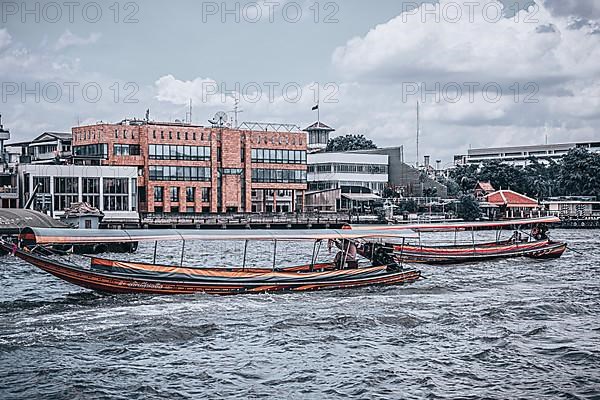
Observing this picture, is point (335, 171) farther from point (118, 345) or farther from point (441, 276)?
point (118, 345)

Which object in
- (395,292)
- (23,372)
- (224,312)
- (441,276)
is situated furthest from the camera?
(441,276)

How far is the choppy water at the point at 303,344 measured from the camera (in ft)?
61.5

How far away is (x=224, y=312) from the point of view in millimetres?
26844

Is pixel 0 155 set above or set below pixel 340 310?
above

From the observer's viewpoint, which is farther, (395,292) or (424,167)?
(424,167)

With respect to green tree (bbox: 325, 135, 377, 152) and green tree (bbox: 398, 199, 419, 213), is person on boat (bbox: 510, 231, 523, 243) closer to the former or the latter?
green tree (bbox: 398, 199, 419, 213)

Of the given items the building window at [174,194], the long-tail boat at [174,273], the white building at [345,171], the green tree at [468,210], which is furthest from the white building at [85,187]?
the long-tail boat at [174,273]

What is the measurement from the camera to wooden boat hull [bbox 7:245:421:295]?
28.5 metres

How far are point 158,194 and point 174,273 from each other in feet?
204

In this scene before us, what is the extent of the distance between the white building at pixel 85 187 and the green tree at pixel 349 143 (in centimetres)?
6099

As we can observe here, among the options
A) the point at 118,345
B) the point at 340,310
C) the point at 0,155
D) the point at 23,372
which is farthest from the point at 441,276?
the point at 0,155

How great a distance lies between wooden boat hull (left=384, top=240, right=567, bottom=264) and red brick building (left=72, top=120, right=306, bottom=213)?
50.1m

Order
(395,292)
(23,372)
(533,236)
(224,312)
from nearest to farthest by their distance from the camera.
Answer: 1. (23,372)
2. (224,312)
3. (395,292)
4. (533,236)

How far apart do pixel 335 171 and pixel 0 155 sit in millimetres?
43241
